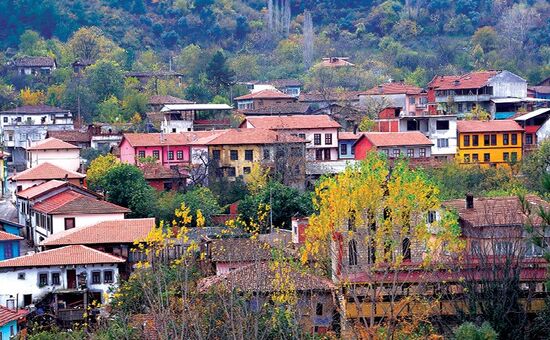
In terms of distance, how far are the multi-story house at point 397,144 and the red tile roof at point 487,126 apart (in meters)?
2.55

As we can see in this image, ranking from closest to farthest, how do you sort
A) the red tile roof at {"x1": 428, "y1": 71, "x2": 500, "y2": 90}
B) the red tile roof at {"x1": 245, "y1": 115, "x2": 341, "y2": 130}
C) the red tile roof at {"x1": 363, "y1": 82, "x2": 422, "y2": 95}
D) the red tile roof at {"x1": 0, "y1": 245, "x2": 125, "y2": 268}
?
the red tile roof at {"x1": 0, "y1": 245, "x2": 125, "y2": 268} < the red tile roof at {"x1": 245, "y1": 115, "x2": 341, "y2": 130} < the red tile roof at {"x1": 428, "y1": 71, "x2": 500, "y2": 90} < the red tile roof at {"x1": 363, "y1": 82, "x2": 422, "y2": 95}

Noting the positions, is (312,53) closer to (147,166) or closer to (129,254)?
(147,166)

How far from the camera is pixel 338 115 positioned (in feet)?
191

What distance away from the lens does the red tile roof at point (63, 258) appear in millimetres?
30969

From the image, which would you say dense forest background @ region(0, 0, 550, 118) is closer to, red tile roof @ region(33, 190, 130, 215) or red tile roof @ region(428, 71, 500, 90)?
red tile roof @ region(428, 71, 500, 90)

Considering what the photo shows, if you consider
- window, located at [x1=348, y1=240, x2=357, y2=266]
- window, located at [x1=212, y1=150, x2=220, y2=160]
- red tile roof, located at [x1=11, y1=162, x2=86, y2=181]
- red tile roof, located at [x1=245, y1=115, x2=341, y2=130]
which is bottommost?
window, located at [x1=348, y1=240, x2=357, y2=266]

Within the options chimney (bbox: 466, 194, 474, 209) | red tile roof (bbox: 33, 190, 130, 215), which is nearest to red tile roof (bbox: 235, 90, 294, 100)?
red tile roof (bbox: 33, 190, 130, 215)

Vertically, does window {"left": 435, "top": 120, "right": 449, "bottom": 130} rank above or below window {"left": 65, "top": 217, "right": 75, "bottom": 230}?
above

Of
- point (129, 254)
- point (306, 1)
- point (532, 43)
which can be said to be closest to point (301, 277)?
point (129, 254)

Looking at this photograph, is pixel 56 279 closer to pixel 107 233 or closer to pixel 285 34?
pixel 107 233

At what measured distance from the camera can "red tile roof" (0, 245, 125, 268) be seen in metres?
31.0

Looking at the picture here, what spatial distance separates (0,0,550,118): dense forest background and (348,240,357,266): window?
49660 millimetres

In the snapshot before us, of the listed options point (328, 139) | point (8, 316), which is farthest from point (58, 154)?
point (8, 316)

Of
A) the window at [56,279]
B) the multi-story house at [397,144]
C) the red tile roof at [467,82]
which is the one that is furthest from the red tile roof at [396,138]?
the window at [56,279]
